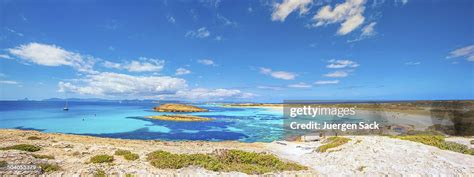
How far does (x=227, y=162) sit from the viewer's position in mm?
13648

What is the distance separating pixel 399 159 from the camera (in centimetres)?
1354

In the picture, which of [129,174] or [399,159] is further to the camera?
[399,159]

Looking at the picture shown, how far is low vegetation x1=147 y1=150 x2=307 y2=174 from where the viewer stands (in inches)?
478

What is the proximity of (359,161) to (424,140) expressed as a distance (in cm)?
957

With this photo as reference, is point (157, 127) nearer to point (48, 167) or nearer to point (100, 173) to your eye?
point (48, 167)

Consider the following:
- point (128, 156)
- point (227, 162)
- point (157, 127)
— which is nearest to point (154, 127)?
point (157, 127)

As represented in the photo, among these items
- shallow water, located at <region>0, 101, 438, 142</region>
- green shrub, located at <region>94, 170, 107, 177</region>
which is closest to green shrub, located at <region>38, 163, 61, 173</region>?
green shrub, located at <region>94, 170, 107, 177</region>

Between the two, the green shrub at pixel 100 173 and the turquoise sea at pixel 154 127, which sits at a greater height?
the green shrub at pixel 100 173

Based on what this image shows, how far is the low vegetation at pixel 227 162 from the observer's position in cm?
1215

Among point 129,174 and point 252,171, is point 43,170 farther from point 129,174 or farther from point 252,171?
point 252,171

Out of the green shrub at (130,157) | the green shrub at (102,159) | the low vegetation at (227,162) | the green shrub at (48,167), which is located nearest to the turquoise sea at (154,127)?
the low vegetation at (227,162)

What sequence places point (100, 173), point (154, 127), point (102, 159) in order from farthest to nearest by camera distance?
point (154, 127) → point (102, 159) → point (100, 173)

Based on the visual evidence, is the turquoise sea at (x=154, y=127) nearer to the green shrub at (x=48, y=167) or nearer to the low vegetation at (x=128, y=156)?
the low vegetation at (x=128, y=156)

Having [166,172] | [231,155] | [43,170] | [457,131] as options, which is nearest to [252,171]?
[231,155]
